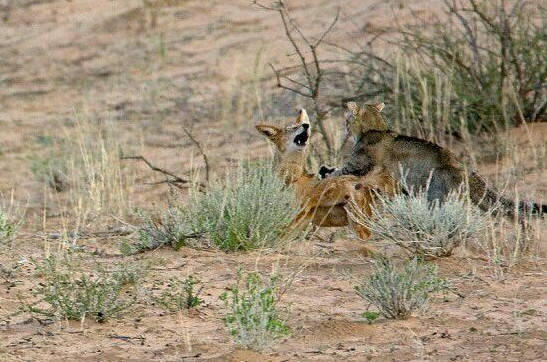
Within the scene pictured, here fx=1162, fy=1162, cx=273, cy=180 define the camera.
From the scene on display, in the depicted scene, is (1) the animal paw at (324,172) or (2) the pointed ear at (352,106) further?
(2) the pointed ear at (352,106)

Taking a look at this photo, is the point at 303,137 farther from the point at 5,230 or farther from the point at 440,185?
the point at 5,230

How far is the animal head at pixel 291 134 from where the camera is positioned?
26.2 feet

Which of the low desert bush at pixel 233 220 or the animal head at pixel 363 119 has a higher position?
the animal head at pixel 363 119

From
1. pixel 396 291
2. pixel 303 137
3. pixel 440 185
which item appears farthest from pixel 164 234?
pixel 396 291

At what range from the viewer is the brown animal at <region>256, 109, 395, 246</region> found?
761 cm

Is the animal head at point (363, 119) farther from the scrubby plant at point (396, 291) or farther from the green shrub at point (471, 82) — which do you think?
the scrubby plant at point (396, 291)

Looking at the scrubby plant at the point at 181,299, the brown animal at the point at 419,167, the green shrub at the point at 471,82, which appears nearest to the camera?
the scrubby plant at the point at 181,299

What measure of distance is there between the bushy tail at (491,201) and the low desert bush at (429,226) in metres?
0.44

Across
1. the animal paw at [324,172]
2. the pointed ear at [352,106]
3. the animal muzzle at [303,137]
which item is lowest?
the animal paw at [324,172]

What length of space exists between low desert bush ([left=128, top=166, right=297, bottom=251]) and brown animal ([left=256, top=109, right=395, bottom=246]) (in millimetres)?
171

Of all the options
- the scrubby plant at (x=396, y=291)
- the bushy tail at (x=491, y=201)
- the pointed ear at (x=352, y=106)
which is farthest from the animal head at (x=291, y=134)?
the scrubby plant at (x=396, y=291)

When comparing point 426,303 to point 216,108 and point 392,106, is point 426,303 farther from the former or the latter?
point 216,108

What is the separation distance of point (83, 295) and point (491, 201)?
10.0 ft

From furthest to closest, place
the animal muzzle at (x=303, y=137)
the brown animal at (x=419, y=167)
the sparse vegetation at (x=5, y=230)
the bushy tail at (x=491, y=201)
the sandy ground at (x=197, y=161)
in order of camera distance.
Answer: the animal muzzle at (x=303, y=137) < the brown animal at (x=419, y=167) < the bushy tail at (x=491, y=201) < the sparse vegetation at (x=5, y=230) < the sandy ground at (x=197, y=161)
